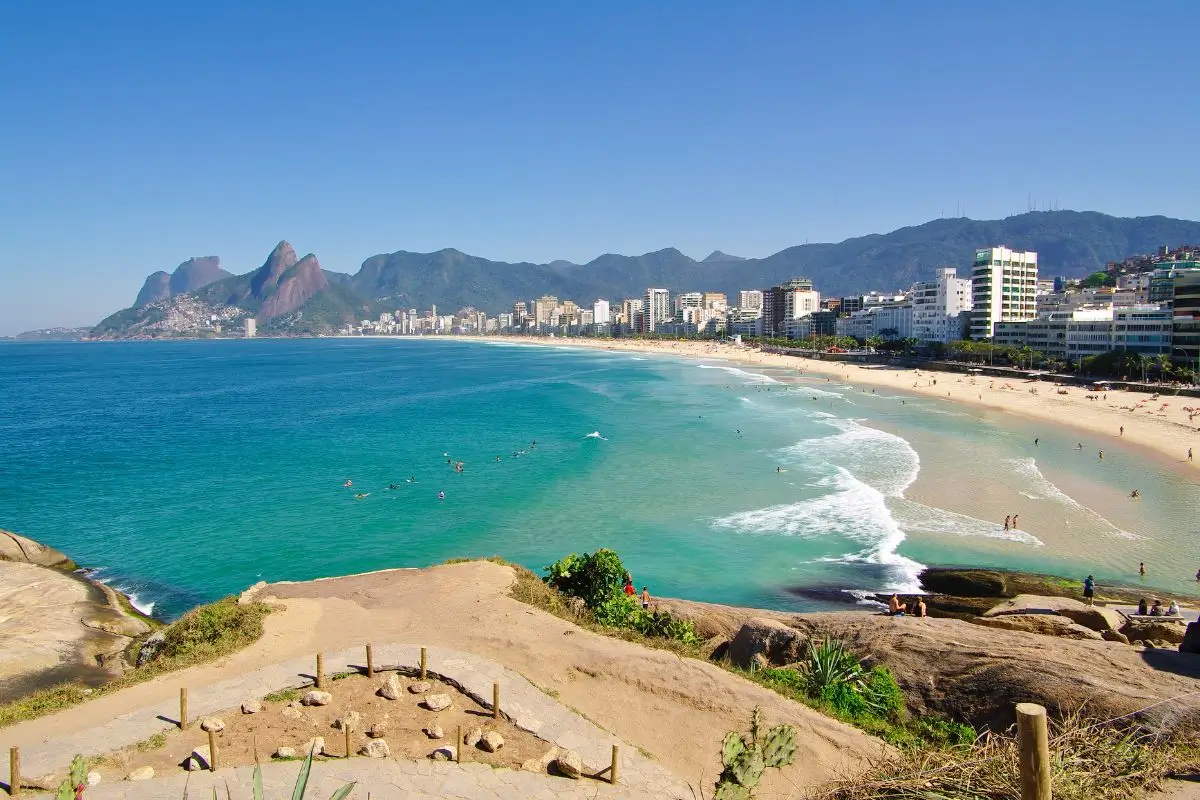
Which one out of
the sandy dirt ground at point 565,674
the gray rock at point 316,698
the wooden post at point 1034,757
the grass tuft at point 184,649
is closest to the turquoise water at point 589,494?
the sandy dirt ground at point 565,674

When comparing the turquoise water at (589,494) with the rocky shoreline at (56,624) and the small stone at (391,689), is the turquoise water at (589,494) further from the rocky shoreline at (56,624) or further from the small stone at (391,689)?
the small stone at (391,689)

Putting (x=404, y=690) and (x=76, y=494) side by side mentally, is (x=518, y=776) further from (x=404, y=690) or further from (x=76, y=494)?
(x=76, y=494)

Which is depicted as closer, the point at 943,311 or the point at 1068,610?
the point at 1068,610

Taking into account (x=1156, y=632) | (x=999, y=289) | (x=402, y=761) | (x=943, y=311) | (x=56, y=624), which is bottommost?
(x=56, y=624)

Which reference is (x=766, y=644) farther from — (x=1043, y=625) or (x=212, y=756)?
(x=212, y=756)

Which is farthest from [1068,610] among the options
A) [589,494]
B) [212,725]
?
[589,494]

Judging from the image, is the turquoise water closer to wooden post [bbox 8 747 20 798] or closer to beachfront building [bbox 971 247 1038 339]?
wooden post [bbox 8 747 20 798]
